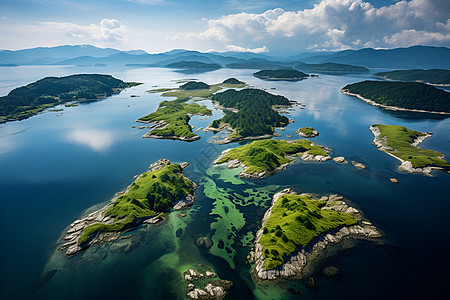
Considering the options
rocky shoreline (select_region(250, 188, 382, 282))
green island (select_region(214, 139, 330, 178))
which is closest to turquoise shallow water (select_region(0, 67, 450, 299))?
rocky shoreline (select_region(250, 188, 382, 282))

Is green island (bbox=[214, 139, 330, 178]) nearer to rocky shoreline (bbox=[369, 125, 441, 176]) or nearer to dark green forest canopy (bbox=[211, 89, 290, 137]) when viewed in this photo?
dark green forest canopy (bbox=[211, 89, 290, 137])

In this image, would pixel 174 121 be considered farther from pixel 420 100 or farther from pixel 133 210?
pixel 420 100

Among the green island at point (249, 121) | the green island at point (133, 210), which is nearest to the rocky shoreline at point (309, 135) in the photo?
the green island at point (249, 121)

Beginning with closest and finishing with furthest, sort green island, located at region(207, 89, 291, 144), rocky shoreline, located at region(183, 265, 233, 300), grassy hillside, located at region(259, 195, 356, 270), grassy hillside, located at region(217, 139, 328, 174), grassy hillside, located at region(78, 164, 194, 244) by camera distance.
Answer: rocky shoreline, located at region(183, 265, 233, 300) → grassy hillside, located at region(259, 195, 356, 270) → grassy hillside, located at region(78, 164, 194, 244) → grassy hillside, located at region(217, 139, 328, 174) → green island, located at region(207, 89, 291, 144)

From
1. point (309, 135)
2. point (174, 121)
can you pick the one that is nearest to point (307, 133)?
point (309, 135)

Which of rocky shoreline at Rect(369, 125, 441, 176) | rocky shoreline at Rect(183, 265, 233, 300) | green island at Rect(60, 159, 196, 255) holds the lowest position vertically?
rocky shoreline at Rect(369, 125, 441, 176)

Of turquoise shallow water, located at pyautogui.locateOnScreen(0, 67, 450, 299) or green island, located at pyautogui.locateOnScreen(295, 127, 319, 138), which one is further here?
green island, located at pyautogui.locateOnScreen(295, 127, 319, 138)

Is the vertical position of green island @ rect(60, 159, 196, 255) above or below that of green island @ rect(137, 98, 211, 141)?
below

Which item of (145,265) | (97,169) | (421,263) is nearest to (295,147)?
(421,263)
